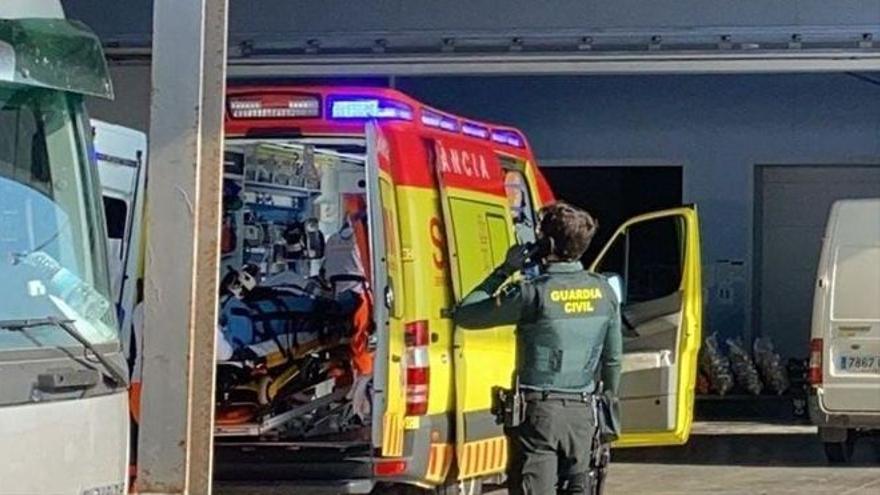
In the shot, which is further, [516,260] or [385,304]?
[385,304]

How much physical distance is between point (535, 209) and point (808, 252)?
390 inches

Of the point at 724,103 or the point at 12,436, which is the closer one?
the point at 12,436

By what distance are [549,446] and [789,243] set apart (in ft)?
45.9

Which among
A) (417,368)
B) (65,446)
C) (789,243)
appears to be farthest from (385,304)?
(789,243)

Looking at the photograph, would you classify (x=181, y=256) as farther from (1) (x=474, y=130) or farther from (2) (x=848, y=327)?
(2) (x=848, y=327)

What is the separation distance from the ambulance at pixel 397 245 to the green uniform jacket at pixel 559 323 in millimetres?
1495

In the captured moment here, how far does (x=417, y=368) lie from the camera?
902 cm

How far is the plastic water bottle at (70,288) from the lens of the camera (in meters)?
4.88

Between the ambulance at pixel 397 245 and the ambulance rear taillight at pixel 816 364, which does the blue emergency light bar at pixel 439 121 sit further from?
the ambulance rear taillight at pixel 816 364

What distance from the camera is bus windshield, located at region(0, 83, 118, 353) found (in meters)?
4.73

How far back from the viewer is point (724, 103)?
20469 millimetres

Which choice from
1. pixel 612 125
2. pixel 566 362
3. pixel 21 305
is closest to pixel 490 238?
pixel 566 362

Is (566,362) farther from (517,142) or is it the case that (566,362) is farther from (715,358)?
(715,358)

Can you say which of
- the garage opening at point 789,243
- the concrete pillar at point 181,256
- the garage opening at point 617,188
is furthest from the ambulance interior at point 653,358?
the concrete pillar at point 181,256
